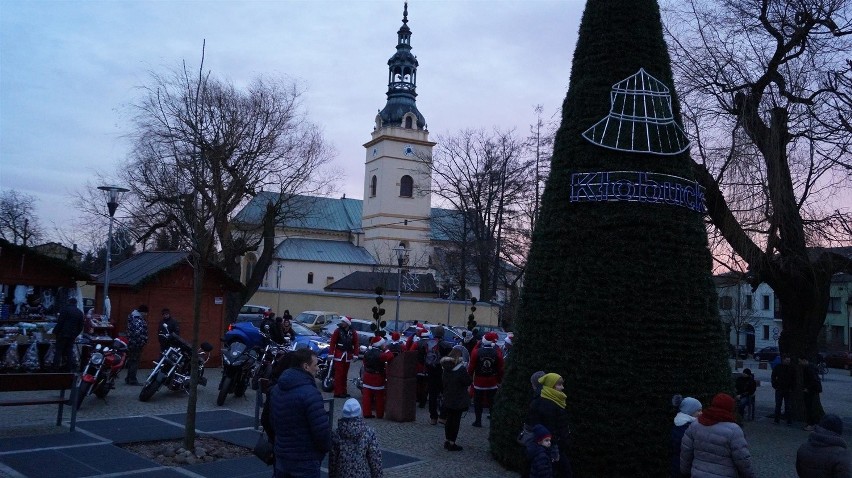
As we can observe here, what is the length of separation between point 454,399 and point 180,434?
13.6 feet

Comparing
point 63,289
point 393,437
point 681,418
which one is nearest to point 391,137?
point 63,289

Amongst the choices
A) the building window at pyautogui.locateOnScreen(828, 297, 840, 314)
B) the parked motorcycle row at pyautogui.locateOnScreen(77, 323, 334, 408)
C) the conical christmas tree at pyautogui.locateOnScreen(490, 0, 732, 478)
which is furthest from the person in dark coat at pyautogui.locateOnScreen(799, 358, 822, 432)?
the building window at pyautogui.locateOnScreen(828, 297, 840, 314)

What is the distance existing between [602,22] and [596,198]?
2725 mm

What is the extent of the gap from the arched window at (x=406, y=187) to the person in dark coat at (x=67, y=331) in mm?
59778

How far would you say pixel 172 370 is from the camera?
14.1 m

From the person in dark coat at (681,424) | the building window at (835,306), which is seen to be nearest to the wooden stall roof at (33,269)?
the person in dark coat at (681,424)

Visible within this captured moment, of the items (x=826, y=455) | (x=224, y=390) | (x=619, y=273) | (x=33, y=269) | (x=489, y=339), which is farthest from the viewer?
(x=33, y=269)

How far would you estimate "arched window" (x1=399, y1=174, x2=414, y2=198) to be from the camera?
2921 inches

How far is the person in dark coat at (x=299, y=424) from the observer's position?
545cm

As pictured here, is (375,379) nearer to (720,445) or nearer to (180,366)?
(180,366)

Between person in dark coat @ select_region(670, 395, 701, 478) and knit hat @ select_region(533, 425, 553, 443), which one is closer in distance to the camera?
knit hat @ select_region(533, 425, 553, 443)

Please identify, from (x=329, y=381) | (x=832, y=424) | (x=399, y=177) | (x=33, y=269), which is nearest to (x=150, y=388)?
(x=329, y=381)

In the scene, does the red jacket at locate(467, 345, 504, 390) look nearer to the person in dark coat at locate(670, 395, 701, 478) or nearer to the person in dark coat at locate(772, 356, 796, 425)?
the person in dark coat at locate(670, 395, 701, 478)

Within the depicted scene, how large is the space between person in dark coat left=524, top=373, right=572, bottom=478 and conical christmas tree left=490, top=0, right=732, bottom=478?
4.39 feet
